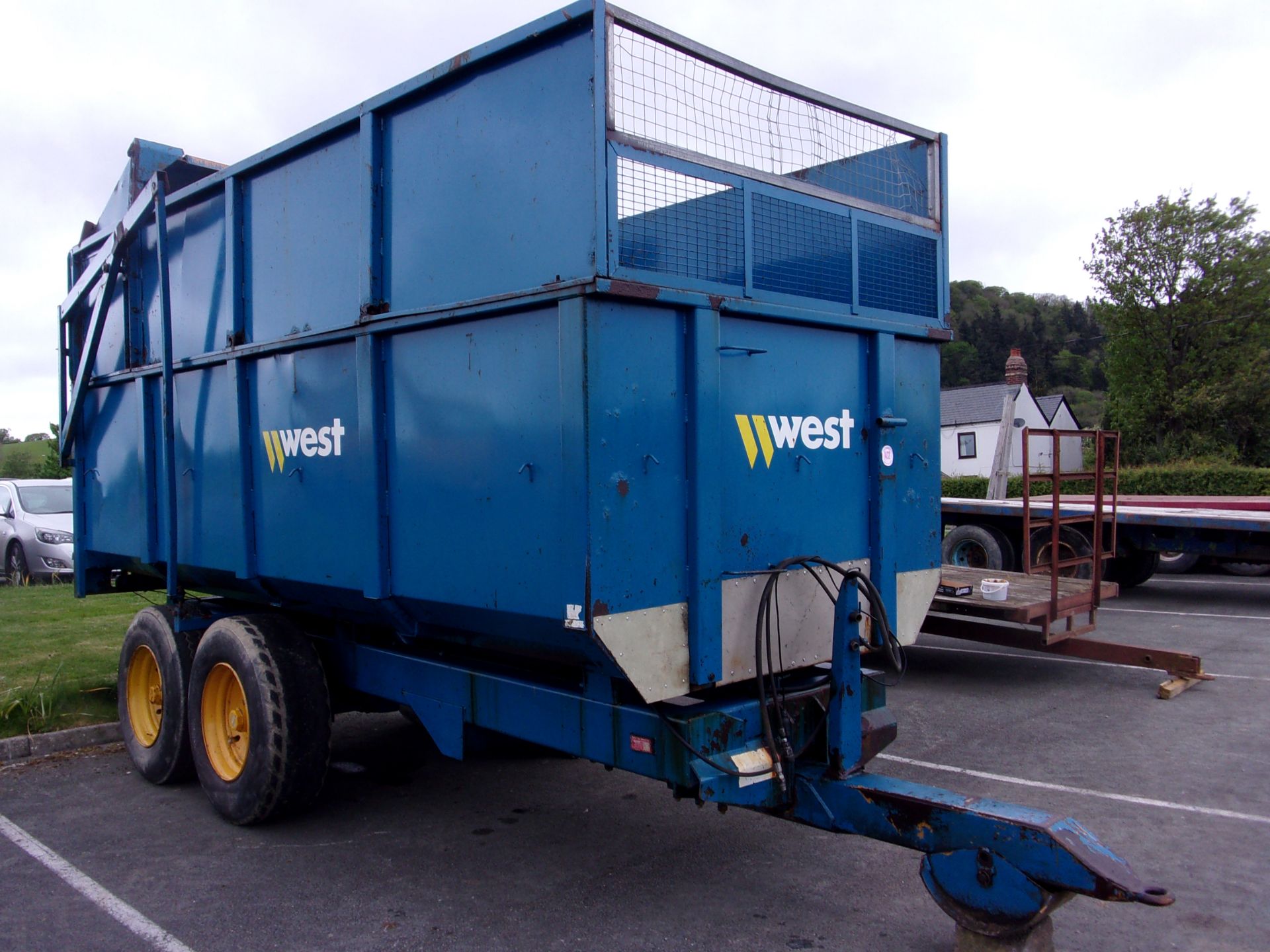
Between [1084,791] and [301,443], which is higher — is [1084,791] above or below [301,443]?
below

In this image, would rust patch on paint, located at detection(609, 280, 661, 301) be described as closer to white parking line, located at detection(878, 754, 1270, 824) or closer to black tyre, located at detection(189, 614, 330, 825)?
black tyre, located at detection(189, 614, 330, 825)

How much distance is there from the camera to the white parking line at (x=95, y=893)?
12.6 feet

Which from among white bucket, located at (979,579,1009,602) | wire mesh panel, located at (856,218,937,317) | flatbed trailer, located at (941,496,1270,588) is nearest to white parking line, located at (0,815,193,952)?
wire mesh panel, located at (856,218,937,317)

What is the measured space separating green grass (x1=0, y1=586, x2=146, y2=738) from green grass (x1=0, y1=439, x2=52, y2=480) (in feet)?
100

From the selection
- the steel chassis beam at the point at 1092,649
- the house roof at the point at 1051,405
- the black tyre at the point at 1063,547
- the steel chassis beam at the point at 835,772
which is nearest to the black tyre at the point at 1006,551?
the black tyre at the point at 1063,547

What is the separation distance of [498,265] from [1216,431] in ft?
139

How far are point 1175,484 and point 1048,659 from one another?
63.7 ft

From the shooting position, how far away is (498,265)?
3756 mm

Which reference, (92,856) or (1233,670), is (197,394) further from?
(1233,670)

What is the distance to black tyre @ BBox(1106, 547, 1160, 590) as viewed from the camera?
43.9ft

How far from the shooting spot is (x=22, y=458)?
4388cm

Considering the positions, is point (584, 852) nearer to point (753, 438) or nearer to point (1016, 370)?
point (753, 438)

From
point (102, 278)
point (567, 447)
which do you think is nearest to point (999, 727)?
point (567, 447)

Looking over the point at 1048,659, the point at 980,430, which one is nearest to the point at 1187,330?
the point at 980,430
